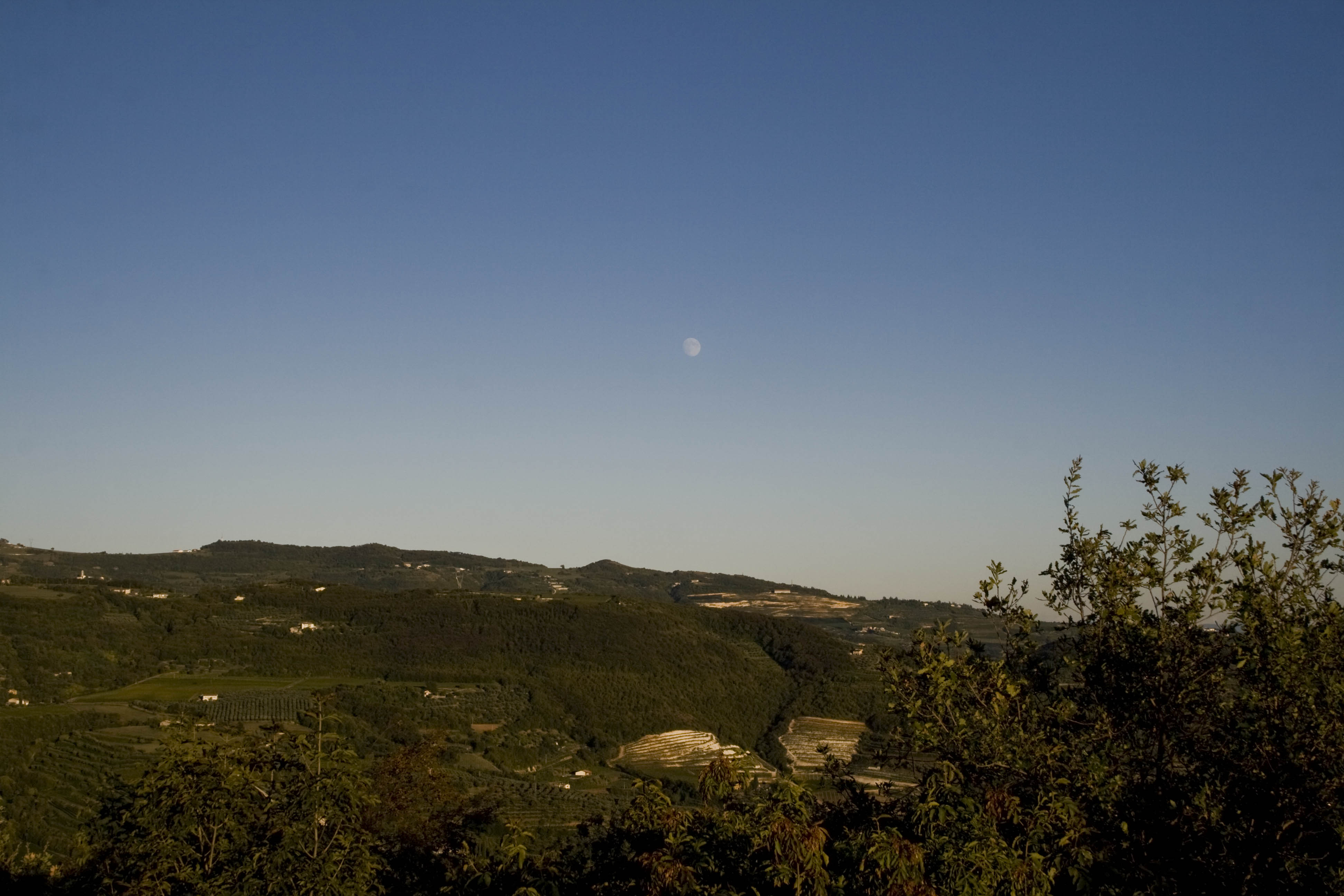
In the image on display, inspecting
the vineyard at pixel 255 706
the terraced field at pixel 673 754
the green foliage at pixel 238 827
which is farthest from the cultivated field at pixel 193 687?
the green foliage at pixel 238 827

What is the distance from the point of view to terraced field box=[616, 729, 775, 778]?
94438 millimetres

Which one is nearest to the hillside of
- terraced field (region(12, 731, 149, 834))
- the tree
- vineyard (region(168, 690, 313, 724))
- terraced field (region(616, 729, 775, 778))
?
terraced field (region(12, 731, 149, 834))

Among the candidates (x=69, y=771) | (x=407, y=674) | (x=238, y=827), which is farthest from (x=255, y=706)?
(x=238, y=827)

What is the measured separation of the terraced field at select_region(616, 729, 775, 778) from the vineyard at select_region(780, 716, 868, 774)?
346 centimetres

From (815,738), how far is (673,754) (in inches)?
631

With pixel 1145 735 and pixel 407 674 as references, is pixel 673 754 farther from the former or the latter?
pixel 1145 735

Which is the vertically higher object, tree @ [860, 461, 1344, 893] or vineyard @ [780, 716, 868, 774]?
tree @ [860, 461, 1344, 893]

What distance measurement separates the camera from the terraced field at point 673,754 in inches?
3718

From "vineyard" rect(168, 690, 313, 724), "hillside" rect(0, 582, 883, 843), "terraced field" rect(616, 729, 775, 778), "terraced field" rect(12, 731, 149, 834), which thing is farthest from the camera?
"terraced field" rect(616, 729, 775, 778)

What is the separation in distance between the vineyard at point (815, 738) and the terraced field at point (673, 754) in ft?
11.4

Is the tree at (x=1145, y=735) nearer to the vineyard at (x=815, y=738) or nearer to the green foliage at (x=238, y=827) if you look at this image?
the green foliage at (x=238, y=827)

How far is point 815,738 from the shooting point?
10831 centimetres

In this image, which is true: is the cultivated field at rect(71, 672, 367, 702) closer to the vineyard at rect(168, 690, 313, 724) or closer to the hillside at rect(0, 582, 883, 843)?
the hillside at rect(0, 582, 883, 843)

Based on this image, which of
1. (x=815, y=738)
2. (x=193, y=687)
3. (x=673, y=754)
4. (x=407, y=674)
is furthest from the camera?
(x=407, y=674)
